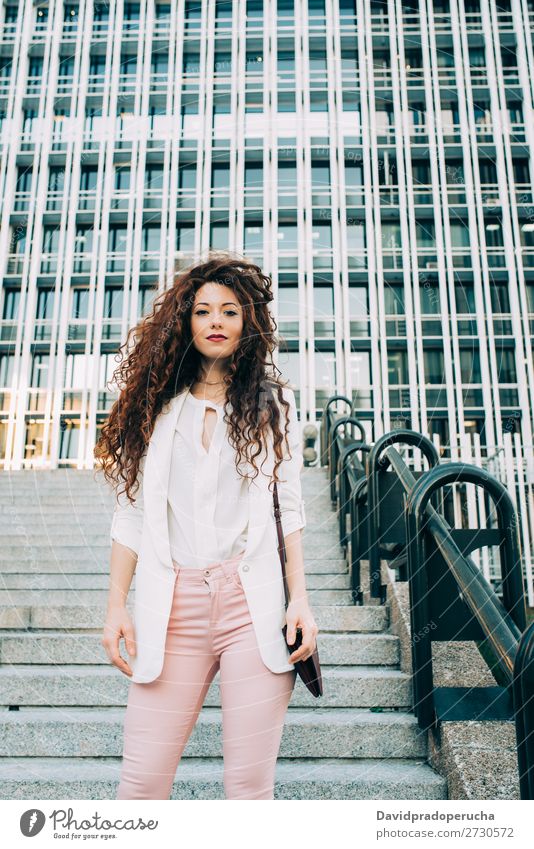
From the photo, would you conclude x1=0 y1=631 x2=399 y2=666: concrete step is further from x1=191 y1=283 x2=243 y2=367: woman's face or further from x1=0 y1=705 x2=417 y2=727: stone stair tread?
x1=191 y1=283 x2=243 y2=367: woman's face

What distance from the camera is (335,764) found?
A: 1.88 m

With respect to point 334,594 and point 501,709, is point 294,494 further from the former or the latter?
point 334,594

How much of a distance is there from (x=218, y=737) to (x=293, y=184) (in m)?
6.00

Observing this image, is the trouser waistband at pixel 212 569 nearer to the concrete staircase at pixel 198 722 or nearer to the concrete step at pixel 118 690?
the concrete staircase at pixel 198 722

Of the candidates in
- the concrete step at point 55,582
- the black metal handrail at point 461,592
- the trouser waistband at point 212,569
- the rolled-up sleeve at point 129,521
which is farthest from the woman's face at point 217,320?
the concrete step at point 55,582

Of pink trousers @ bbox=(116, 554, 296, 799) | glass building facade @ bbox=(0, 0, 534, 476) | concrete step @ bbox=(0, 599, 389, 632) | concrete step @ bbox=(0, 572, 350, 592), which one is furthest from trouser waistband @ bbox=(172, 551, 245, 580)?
glass building facade @ bbox=(0, 0, 534, 476)

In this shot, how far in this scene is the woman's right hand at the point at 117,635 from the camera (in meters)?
1.25

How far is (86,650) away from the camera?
236 cm

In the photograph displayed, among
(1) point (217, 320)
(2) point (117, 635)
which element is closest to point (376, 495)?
(1) point (217, 320)

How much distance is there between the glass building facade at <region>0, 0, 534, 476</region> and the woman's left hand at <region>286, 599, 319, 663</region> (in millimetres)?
4755

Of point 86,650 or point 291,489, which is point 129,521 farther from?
point 86,650

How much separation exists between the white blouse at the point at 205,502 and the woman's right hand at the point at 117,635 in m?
0.15

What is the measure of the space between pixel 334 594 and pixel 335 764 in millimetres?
1275
